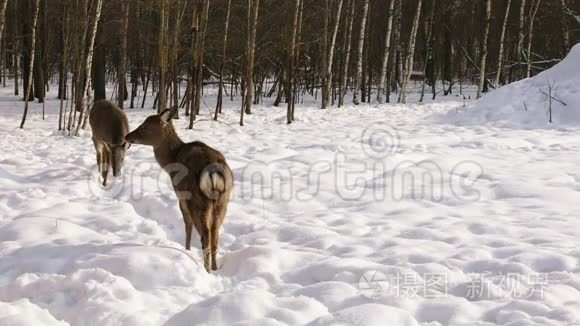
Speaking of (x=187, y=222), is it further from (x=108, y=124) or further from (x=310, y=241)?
(x=108, y=124)

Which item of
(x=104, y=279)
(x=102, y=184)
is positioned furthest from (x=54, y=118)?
(x=104, y=279)

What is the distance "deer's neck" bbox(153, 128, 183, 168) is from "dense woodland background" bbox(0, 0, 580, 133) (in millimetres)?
6321

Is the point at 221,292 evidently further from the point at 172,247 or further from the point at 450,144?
the point at 450,144

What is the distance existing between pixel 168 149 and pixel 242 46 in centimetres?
1796

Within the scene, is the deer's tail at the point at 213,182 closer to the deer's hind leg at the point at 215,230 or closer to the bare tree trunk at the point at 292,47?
the deer's hind leg at the point at 215,230

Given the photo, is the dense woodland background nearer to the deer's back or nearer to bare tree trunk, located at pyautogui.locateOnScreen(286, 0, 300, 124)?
bare tree trunk, located at pyautogui.locateOnScreen(286, 0, 300, 124)

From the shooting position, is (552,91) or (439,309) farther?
(552,91)

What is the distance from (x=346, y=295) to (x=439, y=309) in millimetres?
678

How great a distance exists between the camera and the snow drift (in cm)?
1323

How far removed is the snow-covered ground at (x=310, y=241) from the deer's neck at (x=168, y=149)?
2.57 feet

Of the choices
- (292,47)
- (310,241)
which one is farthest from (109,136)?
(292,47)

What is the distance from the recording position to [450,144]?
10992mm

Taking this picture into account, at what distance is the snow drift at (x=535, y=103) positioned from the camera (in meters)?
13.2

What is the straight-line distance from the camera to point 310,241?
17.7 ft
